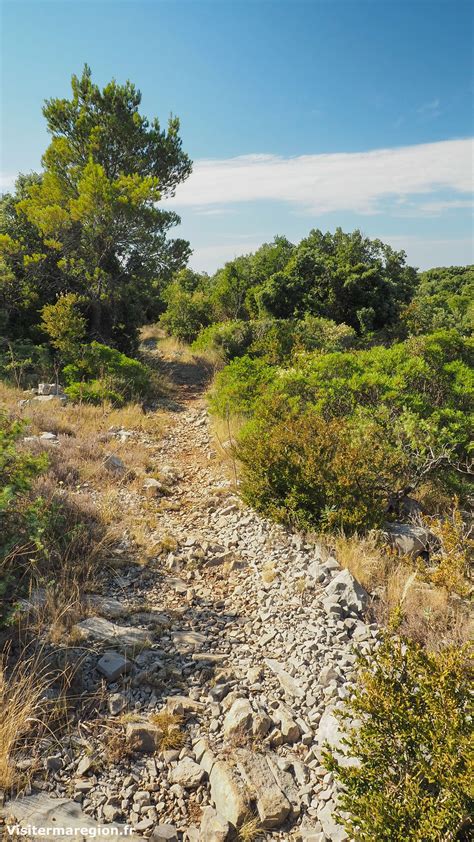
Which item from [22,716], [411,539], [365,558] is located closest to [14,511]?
[22,716]

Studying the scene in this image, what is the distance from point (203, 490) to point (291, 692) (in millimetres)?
3641

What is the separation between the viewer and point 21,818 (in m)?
2.25

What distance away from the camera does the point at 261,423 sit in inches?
257

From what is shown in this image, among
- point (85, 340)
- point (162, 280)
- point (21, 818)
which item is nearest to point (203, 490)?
point (21, 818)

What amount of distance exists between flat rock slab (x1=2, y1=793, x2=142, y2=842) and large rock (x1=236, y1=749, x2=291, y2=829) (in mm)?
635

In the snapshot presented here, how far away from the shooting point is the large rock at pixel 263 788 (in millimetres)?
2406

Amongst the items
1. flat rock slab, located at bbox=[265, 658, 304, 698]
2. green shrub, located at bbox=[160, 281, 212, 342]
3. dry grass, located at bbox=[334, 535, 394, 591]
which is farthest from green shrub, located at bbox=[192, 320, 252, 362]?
flat rock slab, located at bbox=[265, 658, 304, 698]

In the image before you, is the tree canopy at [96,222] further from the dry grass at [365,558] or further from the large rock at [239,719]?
the large rock at [239,719]

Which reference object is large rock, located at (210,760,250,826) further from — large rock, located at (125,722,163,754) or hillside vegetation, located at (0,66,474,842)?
hillside vegetation, located at (0,66,474,842)

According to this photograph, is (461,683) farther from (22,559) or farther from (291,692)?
(22,559)

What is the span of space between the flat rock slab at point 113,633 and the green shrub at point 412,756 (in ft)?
5.89

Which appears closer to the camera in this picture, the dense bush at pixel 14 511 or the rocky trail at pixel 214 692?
the rocky trail at pixel 214 692

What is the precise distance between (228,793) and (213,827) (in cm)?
17

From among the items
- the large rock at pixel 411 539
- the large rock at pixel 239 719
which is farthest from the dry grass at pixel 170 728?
the large rock at pixel 411 539
